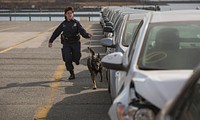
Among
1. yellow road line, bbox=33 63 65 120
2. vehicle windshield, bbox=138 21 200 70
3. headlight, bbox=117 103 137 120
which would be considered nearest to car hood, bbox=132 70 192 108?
headlight, bbox=117 103 137 120

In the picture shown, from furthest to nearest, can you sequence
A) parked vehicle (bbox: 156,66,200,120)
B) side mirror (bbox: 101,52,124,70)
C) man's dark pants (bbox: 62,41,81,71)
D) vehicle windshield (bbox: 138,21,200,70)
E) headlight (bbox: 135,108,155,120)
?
man's dark pants (bbox: 62,41,81,71) → side mirror (bbox: 101,52,124,70) → vehicle windshield (bbox: 138,21,200,70) → headlight (bbox: 135,108,155,120) → parked vehicle (bbox: 156,66,200,120)

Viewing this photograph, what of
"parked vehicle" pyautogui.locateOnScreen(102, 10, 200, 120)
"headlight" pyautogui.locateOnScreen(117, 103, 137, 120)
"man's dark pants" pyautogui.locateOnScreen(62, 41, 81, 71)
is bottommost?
"man's dark pants" pyautogui.locateOnScreen(62, 41, 81, 71)

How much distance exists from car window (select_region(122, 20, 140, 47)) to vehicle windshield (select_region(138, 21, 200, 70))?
2.47 m

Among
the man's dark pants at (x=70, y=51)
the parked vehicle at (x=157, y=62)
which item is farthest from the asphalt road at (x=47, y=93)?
the parked vehicle at (x=157, y=62)

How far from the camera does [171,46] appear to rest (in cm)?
447

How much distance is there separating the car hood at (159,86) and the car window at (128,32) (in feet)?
12.8

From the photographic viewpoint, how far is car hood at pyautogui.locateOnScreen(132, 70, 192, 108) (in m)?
2.98

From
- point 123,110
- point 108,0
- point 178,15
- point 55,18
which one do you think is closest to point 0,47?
point 178,15

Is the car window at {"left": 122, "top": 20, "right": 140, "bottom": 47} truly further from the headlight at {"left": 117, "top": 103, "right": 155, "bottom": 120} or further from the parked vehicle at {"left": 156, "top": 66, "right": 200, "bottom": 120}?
the parked vehicle at {"left": 156, "top": 66, "right": 200, "bottom": 120}

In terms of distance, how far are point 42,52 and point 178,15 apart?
1114cm

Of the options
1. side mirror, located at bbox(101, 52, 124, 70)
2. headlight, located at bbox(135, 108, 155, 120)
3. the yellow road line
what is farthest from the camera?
the yellow road line

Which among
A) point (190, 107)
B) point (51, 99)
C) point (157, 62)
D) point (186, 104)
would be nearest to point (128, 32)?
point (51, 99)

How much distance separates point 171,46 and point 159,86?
1.45 metres

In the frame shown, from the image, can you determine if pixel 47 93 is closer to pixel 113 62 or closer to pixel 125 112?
→ pixel 113 62
